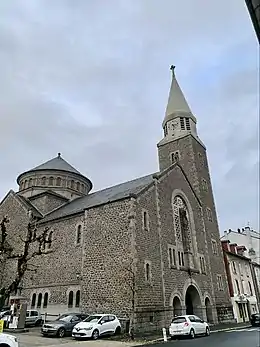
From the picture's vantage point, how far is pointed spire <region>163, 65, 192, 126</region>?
42.7 metres

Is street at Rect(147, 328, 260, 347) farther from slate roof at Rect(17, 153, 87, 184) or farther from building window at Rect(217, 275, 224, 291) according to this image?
slate roof at Rect(17, 153, 87, 184)

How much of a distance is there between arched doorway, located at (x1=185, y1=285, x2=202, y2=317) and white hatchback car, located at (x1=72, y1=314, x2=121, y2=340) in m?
10.9

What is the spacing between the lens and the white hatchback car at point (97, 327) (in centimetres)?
1795

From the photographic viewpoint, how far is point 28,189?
41.7 meters

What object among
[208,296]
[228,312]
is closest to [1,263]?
[208,296]

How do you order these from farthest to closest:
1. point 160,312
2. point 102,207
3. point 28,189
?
1. point 28,189
2. point 102,207
3. point 160,312

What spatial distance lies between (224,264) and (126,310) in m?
19.3

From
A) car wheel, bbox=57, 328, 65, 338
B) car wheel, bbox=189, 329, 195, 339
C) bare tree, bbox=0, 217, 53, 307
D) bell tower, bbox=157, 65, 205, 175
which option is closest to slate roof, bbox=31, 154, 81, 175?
bare tree, bbox=0, 217, 53, 307

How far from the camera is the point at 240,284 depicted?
40.8 metres

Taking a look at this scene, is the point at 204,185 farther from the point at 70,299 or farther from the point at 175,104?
the point at 70,299

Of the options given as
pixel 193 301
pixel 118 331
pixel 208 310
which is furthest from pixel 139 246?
pixel 208 310

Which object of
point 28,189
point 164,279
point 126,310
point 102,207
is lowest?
point 126,310

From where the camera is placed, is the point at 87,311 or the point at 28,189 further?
the point at 28,189

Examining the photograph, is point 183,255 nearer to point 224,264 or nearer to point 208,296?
point 208,296
